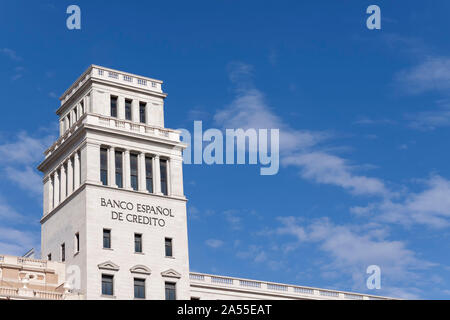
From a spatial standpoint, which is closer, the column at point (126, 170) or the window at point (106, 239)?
the window at point (106, 239)

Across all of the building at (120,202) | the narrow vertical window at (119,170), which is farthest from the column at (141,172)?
the narrow vertical window at (119,170)

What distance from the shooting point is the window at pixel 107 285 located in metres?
83.8

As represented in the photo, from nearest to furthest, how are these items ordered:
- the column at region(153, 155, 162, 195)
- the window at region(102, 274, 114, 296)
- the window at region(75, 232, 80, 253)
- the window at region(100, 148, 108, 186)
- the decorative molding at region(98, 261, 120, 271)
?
1. the window at region(102, 274, 114, 296)
2. the decorative molding at region(98, 261, 120, 271)
3. the window at region(75, 232, 80, 253)
4. the window at region(100, 148, 108, 186)
5. the column at region(153, 155, 162, 195)

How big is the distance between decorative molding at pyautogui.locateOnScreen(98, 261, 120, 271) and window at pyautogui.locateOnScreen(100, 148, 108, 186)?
344 inches

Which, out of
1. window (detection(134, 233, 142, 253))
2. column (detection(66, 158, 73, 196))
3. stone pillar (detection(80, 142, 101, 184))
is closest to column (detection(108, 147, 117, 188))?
stone pillar (detection(80, 142, 101, 184))

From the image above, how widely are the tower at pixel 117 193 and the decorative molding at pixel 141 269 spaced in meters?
0.10

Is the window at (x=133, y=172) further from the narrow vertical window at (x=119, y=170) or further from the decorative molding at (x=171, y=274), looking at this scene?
the decorative molding at (x=171, y=274)

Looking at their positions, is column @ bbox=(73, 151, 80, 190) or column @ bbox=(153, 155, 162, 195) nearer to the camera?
column @ bbox=(73, 151, 80, 190)

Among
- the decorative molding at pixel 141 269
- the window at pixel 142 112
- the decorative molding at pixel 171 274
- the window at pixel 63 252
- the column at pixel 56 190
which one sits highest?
the window at pixel 142 112

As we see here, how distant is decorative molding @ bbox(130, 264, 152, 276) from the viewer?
86188 mm

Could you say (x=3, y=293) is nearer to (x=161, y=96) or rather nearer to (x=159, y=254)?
(x=159, y=254)

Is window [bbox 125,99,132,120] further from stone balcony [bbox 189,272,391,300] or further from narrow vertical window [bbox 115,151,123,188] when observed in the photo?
stone balcony [bbox 189,272,391,300]

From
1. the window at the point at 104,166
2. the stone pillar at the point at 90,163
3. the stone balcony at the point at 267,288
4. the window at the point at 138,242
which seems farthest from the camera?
the stone balcony at the point at 267,288
